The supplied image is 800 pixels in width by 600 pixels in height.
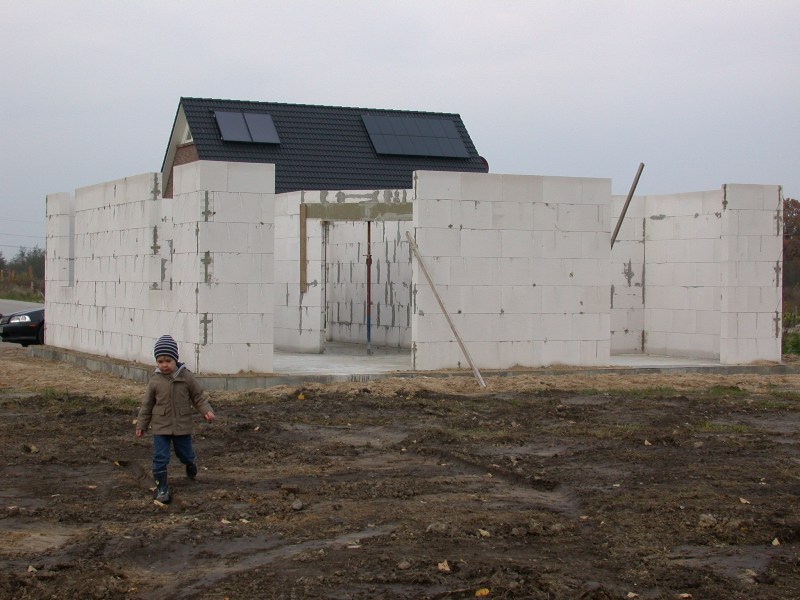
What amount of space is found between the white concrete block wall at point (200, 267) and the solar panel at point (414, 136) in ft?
39.0

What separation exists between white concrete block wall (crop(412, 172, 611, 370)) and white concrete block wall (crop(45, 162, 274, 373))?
7.80 feet

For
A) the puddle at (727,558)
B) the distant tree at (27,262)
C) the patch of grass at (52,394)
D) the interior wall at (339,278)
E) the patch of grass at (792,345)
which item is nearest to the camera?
the puddle at (727,558)

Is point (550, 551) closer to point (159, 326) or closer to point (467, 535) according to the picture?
point (467, 535)

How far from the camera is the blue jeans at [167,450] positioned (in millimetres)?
7707

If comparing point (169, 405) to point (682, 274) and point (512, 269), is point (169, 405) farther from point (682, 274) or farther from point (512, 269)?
point (682, 274)

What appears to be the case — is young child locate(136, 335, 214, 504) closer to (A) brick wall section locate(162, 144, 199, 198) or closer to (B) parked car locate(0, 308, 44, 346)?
(B) parked car locate(0, 308, 44, 346)

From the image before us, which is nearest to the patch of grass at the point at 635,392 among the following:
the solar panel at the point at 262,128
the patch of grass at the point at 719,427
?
the patch of grass at the point at 719,427

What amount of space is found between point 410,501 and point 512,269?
8755 mm

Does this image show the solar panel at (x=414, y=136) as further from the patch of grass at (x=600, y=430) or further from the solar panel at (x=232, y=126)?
the patch of grass at (x=600, y=430)

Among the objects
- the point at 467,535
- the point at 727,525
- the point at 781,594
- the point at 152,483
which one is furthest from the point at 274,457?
the point at 781,594

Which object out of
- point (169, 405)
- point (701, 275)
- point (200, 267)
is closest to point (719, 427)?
point (169, 405)

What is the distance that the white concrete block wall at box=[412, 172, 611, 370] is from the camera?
15.6m

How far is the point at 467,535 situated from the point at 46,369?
39.0 feet

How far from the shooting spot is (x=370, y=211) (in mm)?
17484
